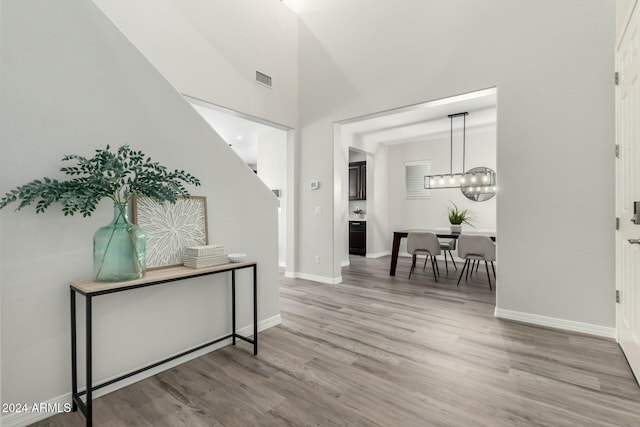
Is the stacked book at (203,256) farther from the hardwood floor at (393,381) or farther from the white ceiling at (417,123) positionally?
the white ceiling at (417,123)

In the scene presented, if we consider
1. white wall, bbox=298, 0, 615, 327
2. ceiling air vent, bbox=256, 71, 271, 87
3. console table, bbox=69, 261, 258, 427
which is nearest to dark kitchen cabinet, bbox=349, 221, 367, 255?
white wall, bbox=298, 0, 615, 327

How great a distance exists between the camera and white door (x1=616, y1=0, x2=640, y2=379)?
2.00 m

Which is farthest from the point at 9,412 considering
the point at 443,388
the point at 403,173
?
the point at 403,173

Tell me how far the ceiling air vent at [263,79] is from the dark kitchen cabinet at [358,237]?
13.5 ft

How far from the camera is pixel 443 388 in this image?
196 cm

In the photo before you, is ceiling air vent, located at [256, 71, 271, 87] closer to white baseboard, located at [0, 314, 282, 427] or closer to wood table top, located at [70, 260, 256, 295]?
wood table top, located at [70, 260, 256, 295]

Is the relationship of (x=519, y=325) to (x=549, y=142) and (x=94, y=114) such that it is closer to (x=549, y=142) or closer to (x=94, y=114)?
(x=549, y=142)

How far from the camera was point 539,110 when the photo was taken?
10.00 ft

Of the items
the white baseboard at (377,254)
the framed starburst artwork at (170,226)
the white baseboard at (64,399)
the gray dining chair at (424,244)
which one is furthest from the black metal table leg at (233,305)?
the white baseboard at (377,254)

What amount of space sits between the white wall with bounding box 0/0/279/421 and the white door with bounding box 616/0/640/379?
290 cm

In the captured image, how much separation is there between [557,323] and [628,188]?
1.41m

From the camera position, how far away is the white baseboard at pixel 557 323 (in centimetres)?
277

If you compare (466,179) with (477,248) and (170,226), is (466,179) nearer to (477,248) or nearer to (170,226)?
(477,248)

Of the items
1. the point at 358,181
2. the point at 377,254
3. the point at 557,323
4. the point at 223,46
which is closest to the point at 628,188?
the point at 557,323
